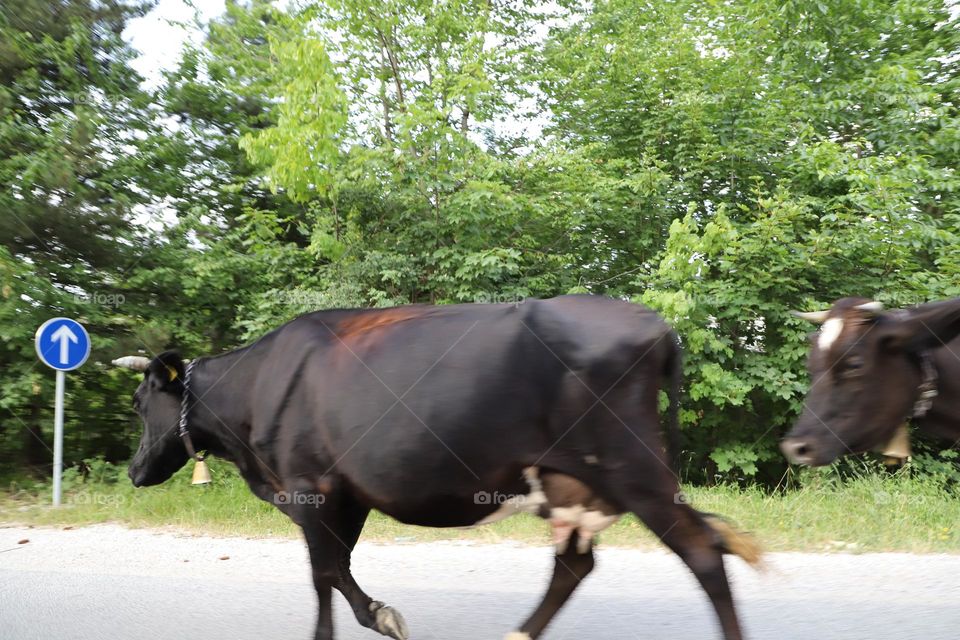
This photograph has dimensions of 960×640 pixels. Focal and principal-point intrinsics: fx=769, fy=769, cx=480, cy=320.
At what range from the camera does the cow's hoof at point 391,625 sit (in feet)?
11.9

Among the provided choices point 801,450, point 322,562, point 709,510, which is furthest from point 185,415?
point 709,510

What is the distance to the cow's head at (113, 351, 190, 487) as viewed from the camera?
14.3 ft

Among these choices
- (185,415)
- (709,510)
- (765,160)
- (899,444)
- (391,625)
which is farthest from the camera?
(765,160)

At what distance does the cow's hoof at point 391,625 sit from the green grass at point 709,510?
2715mm

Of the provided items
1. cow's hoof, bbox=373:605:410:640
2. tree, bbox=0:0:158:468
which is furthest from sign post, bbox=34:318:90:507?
cow's hoof, bbox=373:605:410:640

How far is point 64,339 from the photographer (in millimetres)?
8273

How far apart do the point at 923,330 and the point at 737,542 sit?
1.23m

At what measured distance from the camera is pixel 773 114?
9906mm

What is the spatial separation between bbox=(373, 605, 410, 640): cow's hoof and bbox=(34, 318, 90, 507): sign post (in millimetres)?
6036

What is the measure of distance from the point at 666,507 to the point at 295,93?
6.85 metres

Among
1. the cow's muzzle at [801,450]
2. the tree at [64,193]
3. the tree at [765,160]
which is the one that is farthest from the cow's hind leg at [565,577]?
the tree at [64,193]

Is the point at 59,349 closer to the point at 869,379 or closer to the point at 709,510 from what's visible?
the point at 709,510

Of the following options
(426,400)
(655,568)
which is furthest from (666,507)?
(655,568)

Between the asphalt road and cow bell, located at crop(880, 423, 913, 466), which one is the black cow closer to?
the asphalt road
